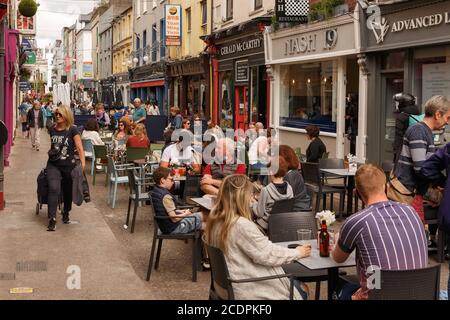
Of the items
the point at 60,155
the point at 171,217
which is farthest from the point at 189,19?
the point at 171,217

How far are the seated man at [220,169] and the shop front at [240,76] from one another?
33.7 ft

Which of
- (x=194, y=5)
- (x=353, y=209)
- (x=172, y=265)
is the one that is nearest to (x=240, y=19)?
(x=194, y=5)

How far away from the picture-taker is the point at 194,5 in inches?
1141

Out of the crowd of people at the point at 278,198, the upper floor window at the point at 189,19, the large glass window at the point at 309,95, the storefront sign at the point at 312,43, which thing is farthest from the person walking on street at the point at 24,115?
the crowd of people at the point at 278,198

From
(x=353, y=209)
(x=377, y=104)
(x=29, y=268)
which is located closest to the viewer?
(x=29, y=268)

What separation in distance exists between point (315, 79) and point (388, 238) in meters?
14.6

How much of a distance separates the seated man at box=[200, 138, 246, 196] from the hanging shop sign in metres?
7.27

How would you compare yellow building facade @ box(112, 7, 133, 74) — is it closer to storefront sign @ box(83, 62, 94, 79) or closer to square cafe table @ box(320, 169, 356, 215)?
storefront sign @ box(83, 62, 94, 79)

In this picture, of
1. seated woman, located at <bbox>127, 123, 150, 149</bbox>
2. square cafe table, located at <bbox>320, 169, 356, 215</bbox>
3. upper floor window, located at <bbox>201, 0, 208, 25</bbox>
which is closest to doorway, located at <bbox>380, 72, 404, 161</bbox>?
square cafe table, located at <bbox>320, 169, 356, 215</bbox>

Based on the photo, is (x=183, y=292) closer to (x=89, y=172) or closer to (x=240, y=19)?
(x=89, y=172)

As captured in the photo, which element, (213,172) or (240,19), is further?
(240,19)

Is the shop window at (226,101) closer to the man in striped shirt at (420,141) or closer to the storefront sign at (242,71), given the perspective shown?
the storefront sign at (242,71)

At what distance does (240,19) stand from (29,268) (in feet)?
56.4

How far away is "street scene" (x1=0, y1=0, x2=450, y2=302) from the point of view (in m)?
4.69
